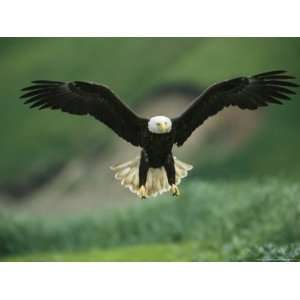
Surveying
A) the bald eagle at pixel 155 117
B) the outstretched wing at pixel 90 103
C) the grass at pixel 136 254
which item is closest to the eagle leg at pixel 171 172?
the bald eagle at pixel 155 117

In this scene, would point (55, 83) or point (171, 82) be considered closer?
point (55, 83)

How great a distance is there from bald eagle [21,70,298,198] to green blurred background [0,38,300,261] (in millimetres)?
313

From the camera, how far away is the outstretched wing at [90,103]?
805 cm

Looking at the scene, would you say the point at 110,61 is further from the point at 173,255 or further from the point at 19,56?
the point at 173,255

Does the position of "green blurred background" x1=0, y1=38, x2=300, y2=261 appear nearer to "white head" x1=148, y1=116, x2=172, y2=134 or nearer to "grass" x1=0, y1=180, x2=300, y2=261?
"grass" x1=0, y1=180, x2=300, y2=261

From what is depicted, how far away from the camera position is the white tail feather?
328 inches

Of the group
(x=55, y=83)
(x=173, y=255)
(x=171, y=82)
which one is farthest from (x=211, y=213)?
(x=55, y=83)

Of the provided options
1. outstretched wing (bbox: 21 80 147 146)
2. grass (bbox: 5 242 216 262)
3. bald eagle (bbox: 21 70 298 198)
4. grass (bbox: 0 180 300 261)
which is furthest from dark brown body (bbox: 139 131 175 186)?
grass (bbox: 5 242 216 262)

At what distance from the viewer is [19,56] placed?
8.59 meters

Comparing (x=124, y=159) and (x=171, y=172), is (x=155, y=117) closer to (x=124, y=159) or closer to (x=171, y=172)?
(x=171, y=172)

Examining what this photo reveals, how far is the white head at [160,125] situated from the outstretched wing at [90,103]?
12cm

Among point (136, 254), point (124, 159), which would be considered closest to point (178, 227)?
point (136, 254)

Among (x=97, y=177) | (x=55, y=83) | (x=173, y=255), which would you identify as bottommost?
(x=173, y=255)

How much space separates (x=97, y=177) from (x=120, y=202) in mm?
255
